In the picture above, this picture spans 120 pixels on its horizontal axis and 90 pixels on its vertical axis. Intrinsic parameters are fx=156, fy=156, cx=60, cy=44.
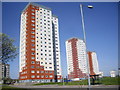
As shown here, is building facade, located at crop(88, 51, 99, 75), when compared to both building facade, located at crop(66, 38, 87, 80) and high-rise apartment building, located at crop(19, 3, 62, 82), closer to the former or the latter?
building facade, located at crop(66, 38, 87, 80)

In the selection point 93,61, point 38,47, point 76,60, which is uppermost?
point 38,47

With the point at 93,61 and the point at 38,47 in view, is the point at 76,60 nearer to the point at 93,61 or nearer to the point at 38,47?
the point at 93,61

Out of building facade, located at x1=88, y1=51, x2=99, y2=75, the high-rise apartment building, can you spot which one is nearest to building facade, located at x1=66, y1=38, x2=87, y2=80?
building facade, located at x1=88, y1=51, x2=99, y2=75

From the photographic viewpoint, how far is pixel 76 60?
101 metres

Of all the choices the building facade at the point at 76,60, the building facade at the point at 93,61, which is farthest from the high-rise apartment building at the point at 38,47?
the building facade at the point at 93,61

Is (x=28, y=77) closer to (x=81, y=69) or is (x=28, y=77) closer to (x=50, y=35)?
(x=50, y=35)

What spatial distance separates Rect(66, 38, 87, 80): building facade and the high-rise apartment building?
117 ft

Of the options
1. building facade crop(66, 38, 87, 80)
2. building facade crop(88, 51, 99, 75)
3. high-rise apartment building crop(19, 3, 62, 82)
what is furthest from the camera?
building facade crop(88, 51, 99, 75)

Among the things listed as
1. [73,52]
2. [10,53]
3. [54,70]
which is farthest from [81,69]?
[10,53]

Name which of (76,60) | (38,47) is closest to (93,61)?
(76,60)

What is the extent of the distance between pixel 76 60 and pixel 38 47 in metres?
46.2

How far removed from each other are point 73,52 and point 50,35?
1668 inches

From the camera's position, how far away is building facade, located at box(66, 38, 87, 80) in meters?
99.4

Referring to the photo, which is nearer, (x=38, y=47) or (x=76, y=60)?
(x=38, y=47)
